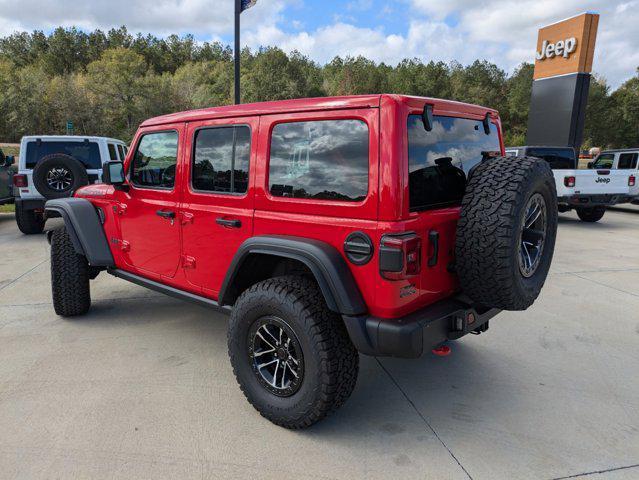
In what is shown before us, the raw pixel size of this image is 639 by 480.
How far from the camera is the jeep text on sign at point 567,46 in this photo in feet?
51.2

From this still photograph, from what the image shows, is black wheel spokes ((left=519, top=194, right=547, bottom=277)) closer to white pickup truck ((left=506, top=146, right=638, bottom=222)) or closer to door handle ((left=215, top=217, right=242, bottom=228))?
door handle ((left=215, top=217, right=242, bottom=228))

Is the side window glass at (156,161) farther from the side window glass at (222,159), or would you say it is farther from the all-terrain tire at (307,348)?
the all-terrain tire at (307,348)

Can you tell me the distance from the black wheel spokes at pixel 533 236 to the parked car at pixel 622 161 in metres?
9.86

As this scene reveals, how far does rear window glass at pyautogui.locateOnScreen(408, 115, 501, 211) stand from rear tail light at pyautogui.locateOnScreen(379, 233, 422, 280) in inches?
9.1

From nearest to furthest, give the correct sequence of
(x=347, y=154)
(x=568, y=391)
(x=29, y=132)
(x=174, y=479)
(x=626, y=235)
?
(x=174, y=479), (x=347, y=154), (x=568, y=391), (x=626, y=235), (x=29, y=132)

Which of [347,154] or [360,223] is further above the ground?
[347,154]

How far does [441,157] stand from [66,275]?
348 cm

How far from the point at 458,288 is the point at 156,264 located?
7.63 feet

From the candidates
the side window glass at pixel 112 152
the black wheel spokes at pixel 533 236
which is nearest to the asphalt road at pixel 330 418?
the black wheel spokes at pixel 533 236

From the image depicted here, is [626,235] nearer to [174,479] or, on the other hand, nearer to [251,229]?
[251,229]

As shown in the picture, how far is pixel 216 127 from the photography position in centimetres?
303

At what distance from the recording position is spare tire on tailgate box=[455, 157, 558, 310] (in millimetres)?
2273

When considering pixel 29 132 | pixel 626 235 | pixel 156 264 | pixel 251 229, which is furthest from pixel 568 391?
pixel 29 132

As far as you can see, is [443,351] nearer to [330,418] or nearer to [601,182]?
[330,418]
